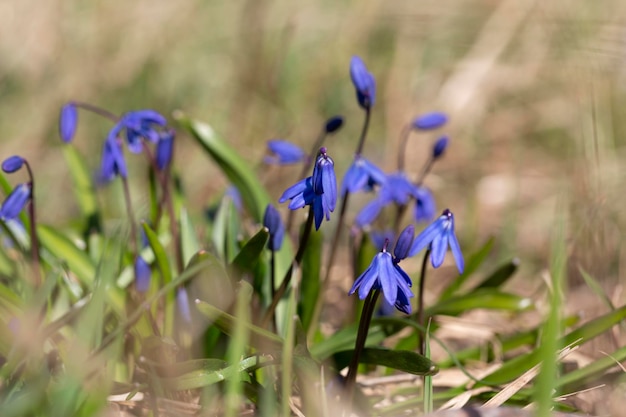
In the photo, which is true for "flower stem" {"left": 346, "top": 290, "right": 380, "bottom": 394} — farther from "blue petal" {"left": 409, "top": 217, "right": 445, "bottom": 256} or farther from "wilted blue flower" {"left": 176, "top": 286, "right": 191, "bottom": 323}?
"wilted blue flower" {"left": 176, "top": 286, "right": 191, "bottom": 323}

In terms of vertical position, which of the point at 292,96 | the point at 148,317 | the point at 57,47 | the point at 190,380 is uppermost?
the point at 57,47

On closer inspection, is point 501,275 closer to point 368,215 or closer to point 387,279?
point 368,215

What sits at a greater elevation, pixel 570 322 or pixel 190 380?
pixel 190 380

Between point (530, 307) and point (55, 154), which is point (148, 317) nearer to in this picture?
point (530, 307)

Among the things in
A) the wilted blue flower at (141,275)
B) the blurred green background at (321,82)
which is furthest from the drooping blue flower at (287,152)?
the blurred green background at (321,82)

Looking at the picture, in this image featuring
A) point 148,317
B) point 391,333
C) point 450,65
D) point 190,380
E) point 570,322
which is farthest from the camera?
point 450,65

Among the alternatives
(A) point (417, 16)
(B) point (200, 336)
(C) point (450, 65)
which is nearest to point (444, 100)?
(C) point (450, 65)

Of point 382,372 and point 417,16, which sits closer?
point 382,372

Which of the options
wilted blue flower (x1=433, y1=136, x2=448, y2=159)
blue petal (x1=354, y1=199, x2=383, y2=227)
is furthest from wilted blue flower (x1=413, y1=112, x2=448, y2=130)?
blue petal (x1=354, y1=199, x2=383, y2=227)
